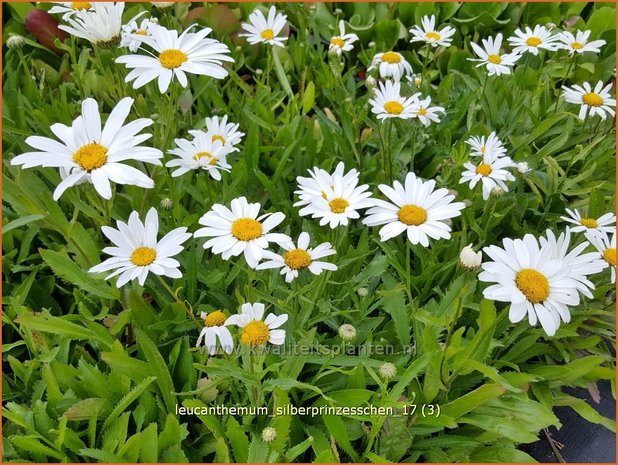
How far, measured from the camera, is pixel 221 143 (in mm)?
1836

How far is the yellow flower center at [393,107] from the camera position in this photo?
191 centimetres

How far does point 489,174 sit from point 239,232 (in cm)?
84

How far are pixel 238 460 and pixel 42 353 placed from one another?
684mm

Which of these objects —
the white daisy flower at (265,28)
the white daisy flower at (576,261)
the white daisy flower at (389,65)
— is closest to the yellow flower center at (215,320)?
the white daisy flower at (576,261)

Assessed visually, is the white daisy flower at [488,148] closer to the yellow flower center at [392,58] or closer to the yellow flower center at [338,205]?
the yellow flower center at [338,205]

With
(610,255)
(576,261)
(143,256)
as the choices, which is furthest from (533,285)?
(143,256)

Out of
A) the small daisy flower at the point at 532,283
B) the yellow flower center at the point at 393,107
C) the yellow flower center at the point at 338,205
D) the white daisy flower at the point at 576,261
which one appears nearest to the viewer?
the small daisy flower at the point at 532,283

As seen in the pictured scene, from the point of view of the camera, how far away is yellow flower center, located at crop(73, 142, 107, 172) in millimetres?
1318

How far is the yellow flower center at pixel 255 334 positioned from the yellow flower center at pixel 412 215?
44 cm

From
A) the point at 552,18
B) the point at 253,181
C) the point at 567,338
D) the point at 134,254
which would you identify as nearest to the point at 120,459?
the point at 134,254

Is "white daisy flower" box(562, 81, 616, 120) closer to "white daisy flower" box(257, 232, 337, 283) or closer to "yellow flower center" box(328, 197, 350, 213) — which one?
"yellow flower center" box(328, 197, 350, 213)

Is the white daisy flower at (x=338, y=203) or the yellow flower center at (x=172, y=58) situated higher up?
the yellow flower center at (x=172, y=58)

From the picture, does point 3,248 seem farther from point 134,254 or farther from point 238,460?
point 238,460

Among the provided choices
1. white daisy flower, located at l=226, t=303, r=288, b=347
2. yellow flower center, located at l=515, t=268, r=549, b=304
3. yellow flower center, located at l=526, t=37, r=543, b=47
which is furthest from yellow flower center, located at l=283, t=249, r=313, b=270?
yellow flower center, located at l=526, t=37, r=543, b=47
